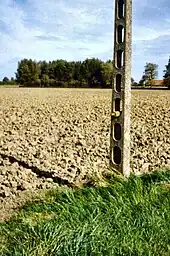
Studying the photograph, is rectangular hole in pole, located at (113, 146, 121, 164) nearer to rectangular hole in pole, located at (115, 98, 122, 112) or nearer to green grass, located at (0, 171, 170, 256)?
rectangular hole in pole, located at (115, 98, 122, 112)

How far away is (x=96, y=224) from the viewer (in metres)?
3.94

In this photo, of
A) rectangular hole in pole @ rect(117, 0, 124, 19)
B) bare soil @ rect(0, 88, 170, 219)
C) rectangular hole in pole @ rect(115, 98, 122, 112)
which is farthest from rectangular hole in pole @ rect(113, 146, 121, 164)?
rectangular hole in pole @ rect(117, 0, 124, 19)

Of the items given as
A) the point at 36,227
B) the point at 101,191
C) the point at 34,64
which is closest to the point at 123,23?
the point at 101,191

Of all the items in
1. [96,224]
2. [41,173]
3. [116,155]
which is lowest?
[41,173]

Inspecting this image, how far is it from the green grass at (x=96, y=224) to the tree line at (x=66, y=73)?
78.4 metres

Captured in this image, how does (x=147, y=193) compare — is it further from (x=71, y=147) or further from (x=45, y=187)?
(x=71, y=147)

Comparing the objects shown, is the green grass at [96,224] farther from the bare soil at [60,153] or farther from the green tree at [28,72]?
the green tree at [28,72]

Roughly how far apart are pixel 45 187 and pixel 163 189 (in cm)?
180

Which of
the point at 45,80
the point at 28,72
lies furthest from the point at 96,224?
the point at 28,72

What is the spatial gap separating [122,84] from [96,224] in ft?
7.78

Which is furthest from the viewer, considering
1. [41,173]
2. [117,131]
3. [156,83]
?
[156,83]

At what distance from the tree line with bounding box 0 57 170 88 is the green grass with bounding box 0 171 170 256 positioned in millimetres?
78360

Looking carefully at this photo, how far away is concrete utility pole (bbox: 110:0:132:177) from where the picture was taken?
5.77 m

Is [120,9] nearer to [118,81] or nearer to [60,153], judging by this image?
[118,81]
